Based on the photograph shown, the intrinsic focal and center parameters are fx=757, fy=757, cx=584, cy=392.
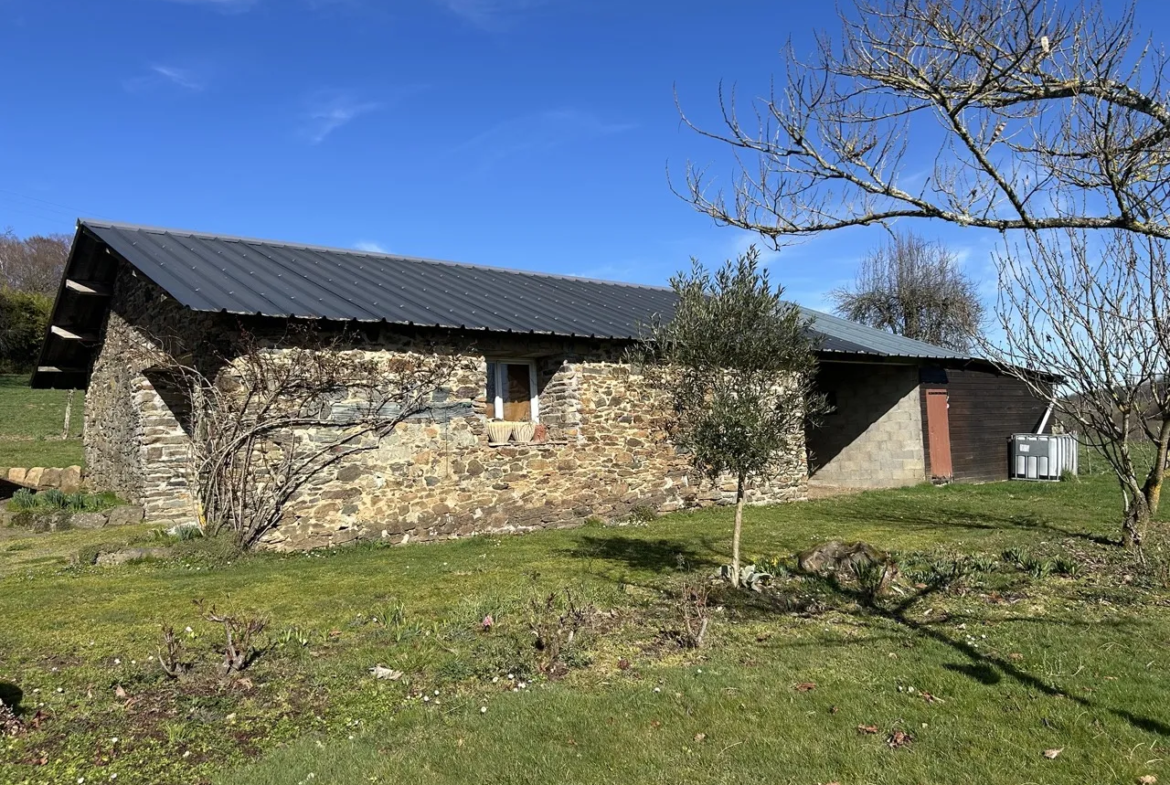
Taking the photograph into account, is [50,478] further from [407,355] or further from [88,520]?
[407,355]

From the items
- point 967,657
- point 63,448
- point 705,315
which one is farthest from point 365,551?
point 63,448

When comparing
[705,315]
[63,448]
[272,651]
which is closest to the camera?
[272,651]

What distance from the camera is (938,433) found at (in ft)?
54.7

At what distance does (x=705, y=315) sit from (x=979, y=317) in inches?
1203

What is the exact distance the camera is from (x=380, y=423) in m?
9.92

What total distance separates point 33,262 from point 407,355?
4614 cm

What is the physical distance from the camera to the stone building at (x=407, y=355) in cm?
970

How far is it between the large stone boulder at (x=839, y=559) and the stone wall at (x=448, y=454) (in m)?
2.94

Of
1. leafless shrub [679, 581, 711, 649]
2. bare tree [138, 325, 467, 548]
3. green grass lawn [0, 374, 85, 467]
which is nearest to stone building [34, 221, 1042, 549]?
bare tree [138, 325, 467, 548]

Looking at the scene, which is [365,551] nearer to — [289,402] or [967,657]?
[289,402]

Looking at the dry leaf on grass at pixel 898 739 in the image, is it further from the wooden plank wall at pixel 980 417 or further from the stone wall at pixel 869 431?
the wooden plank wall at pixel 980 417

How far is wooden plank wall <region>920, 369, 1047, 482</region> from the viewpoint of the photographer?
17.1 meters

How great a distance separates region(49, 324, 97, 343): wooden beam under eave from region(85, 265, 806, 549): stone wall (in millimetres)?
893

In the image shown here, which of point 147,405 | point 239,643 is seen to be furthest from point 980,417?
point 239,643
